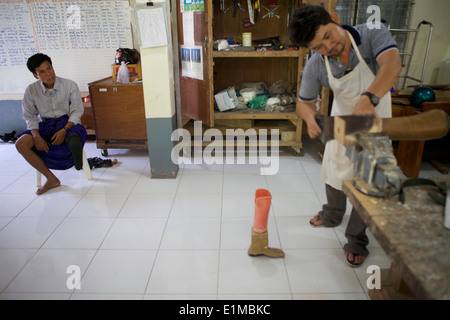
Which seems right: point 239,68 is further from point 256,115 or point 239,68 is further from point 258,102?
point 256,115

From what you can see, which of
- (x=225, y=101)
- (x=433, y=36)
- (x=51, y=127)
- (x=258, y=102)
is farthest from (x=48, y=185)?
(x=433, y=36)

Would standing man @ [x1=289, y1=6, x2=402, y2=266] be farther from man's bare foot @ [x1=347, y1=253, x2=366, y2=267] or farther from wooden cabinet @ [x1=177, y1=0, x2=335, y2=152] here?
wooden cabinet @ [x1=177, y1=0, x2=335, y2=152]

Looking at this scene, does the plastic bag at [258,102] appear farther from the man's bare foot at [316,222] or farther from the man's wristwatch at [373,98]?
the man's wristwatch at [373,98]

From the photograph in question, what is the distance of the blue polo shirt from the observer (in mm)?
1645

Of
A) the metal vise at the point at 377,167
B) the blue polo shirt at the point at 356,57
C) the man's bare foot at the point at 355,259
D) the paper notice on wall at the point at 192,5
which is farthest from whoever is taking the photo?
the paper notice on wall at the point at 192,5

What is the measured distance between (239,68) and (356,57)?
8.25 feet

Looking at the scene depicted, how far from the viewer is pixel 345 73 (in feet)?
5.83

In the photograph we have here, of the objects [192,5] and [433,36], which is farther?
[433,36]

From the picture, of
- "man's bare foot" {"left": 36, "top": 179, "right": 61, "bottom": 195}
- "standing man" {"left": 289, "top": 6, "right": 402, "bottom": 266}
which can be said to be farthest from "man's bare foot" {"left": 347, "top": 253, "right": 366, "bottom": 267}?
"man's bare foot" {"left": 36, "top": 179, "right": 61, "bottom": 195}

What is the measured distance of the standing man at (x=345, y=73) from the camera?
153 cm

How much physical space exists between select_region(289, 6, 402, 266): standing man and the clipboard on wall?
4.67 ft

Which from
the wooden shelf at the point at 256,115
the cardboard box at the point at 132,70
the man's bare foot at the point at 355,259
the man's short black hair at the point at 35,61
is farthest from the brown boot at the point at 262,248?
the cardboard box at the point at 132,70

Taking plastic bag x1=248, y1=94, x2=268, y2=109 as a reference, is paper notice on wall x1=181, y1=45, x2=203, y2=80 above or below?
above

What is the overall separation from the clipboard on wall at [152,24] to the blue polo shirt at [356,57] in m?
1.42
